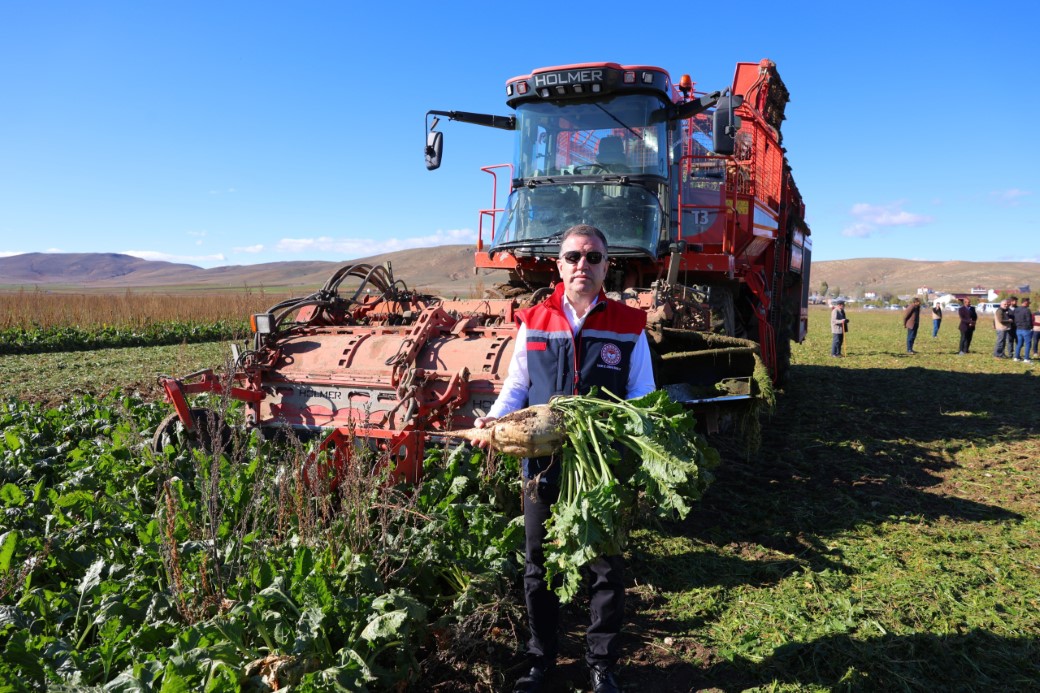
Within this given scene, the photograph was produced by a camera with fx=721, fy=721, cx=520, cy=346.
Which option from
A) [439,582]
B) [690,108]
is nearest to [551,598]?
[439,582]

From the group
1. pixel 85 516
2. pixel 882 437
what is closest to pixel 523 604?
pixel 85 516

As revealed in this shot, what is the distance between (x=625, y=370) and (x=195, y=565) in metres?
2.10

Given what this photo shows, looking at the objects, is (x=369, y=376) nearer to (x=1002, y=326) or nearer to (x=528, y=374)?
(x=528, y=374)

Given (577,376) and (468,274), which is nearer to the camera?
(577,376)

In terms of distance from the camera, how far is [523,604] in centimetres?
376

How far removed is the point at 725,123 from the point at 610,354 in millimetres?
3306

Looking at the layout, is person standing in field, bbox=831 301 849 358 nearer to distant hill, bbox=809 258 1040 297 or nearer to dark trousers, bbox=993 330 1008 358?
dark trousers, bbox=993 330 1008 358

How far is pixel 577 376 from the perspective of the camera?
3.02 m

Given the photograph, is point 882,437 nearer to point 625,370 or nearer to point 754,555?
point 754,555

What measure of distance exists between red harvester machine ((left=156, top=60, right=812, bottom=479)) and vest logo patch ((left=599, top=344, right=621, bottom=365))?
4.82 ft

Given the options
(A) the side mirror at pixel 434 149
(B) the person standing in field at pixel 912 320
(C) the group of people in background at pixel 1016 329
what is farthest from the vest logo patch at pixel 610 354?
(C) the group of people in background at pixel 1016 329

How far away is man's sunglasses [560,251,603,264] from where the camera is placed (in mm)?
2926

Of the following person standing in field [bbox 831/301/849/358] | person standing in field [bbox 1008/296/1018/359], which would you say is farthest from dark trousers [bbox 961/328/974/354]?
person standing in field [bbox 831/301/849/358]

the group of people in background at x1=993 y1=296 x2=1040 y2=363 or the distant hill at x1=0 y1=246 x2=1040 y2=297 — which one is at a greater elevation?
the distant hill at x1=0 y1=246 x2=1040 y2=297
